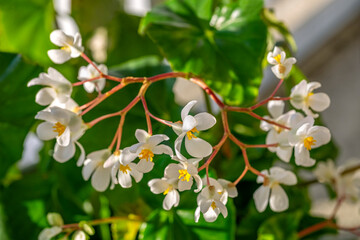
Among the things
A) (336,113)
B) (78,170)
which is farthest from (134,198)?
(336,113)

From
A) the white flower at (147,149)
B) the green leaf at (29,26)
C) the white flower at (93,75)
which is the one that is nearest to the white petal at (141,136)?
the white flower at (147,149)

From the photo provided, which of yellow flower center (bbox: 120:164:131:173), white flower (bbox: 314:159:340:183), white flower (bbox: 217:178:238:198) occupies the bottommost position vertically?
white flower (bbox: 314:159:340:183)

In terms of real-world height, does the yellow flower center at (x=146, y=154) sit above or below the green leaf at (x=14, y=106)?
above

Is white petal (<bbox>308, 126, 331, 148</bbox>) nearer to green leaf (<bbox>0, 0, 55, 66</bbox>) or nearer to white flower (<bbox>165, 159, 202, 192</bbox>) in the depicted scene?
white flower (<bbox>165, 159, 202, 192</bbox>)

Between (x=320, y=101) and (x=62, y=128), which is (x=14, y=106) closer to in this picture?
(x=62, y=128)

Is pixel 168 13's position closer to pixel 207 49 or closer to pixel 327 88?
pixel 207 49

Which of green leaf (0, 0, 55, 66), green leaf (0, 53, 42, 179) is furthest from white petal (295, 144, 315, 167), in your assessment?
green leaf (0, 0, 55, 66)

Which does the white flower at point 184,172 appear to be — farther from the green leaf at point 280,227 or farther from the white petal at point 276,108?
the green leaf at point 280,227
